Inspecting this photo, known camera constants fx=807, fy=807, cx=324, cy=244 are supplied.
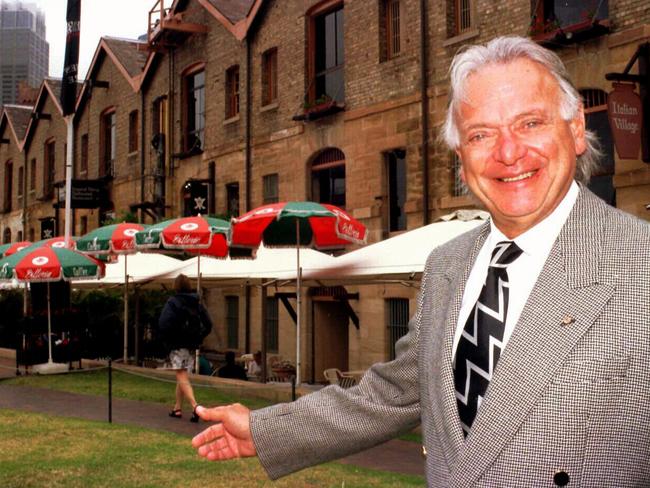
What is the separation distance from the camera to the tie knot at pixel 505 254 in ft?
7.39

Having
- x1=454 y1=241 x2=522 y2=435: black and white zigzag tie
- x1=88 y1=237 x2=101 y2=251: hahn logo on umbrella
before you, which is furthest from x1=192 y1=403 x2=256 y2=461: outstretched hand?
x1=88 y1=237 x2=101 y2=251: hahn logo on umbrella

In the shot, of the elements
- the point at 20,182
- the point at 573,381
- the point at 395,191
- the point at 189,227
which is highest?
the point at 20,182

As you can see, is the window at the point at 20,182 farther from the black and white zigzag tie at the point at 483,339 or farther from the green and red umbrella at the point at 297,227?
the black and white zigzag tie at the point at 483,339

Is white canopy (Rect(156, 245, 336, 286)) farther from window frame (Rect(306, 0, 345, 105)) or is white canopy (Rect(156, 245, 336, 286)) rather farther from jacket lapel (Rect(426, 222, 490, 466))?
jacket lapel (Rect(426, 222, 490, 466))

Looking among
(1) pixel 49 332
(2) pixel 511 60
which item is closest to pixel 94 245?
(1) pixel 49 332

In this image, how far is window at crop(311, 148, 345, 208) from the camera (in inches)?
808

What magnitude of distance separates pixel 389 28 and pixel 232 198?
8262 millimetres

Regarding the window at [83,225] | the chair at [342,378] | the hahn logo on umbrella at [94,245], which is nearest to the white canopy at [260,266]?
the hahn logo on umbrella at [94,245]

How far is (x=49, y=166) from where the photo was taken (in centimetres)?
4000

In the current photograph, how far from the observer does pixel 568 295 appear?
2.02m

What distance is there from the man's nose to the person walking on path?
29.9ft

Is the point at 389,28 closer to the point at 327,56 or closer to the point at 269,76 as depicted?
the point at 327,56

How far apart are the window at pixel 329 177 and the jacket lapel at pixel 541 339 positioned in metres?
18.3

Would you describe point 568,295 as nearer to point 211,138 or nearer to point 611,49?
point 611,49
